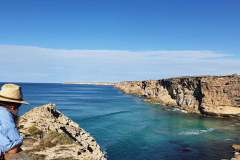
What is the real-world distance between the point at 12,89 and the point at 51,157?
65.7 ft

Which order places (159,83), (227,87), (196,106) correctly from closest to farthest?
(227,87)
(196,106)
(159,83)

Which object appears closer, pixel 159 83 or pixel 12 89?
pixel 12 89

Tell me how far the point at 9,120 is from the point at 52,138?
23413 millimetres

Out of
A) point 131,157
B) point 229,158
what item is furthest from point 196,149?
point 131,157

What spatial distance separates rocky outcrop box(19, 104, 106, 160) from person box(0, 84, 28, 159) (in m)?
16.5

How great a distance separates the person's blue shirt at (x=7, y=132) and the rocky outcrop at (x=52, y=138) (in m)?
16.9

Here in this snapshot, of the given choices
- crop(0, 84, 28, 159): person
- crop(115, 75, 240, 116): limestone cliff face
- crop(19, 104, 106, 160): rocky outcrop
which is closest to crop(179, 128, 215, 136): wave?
crop(115, 75, 240, 116): limestone cliff face

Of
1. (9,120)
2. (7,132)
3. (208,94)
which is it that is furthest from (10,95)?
(208,94)

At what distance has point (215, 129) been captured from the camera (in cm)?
8619

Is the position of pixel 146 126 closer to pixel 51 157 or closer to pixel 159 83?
pixel 51 157

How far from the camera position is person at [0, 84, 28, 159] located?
262 inches

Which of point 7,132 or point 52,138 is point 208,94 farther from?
point 7,132

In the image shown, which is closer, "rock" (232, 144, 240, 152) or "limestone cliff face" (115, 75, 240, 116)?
"rock" (232, 144, 240, 152)

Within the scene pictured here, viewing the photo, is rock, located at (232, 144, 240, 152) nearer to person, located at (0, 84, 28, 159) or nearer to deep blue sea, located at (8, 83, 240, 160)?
deep blue sea, located at (8, 83, 240, 160)
